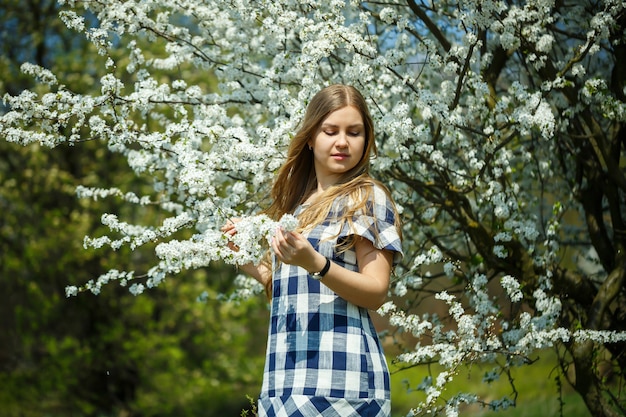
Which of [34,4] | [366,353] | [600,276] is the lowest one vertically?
[366,353]

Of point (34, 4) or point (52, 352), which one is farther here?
point (34, 4)

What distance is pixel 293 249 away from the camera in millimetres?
1923

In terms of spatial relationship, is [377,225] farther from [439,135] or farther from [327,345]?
[439,135]

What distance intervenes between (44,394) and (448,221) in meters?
5.39

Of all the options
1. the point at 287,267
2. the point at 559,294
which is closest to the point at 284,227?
the point at 287,267

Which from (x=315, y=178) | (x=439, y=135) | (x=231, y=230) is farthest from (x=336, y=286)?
(x=439, y=135)

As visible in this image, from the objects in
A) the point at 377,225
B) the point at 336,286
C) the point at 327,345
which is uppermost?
the point at 377,225

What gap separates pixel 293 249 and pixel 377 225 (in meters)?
0.41

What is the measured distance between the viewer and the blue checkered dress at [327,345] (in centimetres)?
213

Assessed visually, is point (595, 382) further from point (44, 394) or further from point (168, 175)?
point (44, 394)

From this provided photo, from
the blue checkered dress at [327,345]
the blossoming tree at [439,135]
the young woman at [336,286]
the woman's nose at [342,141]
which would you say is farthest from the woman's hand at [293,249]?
the blossoming tree at [439,135]

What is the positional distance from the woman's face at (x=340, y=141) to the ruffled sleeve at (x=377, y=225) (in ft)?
0.43

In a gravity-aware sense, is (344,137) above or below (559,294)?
above

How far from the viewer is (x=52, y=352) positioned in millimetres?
7418
